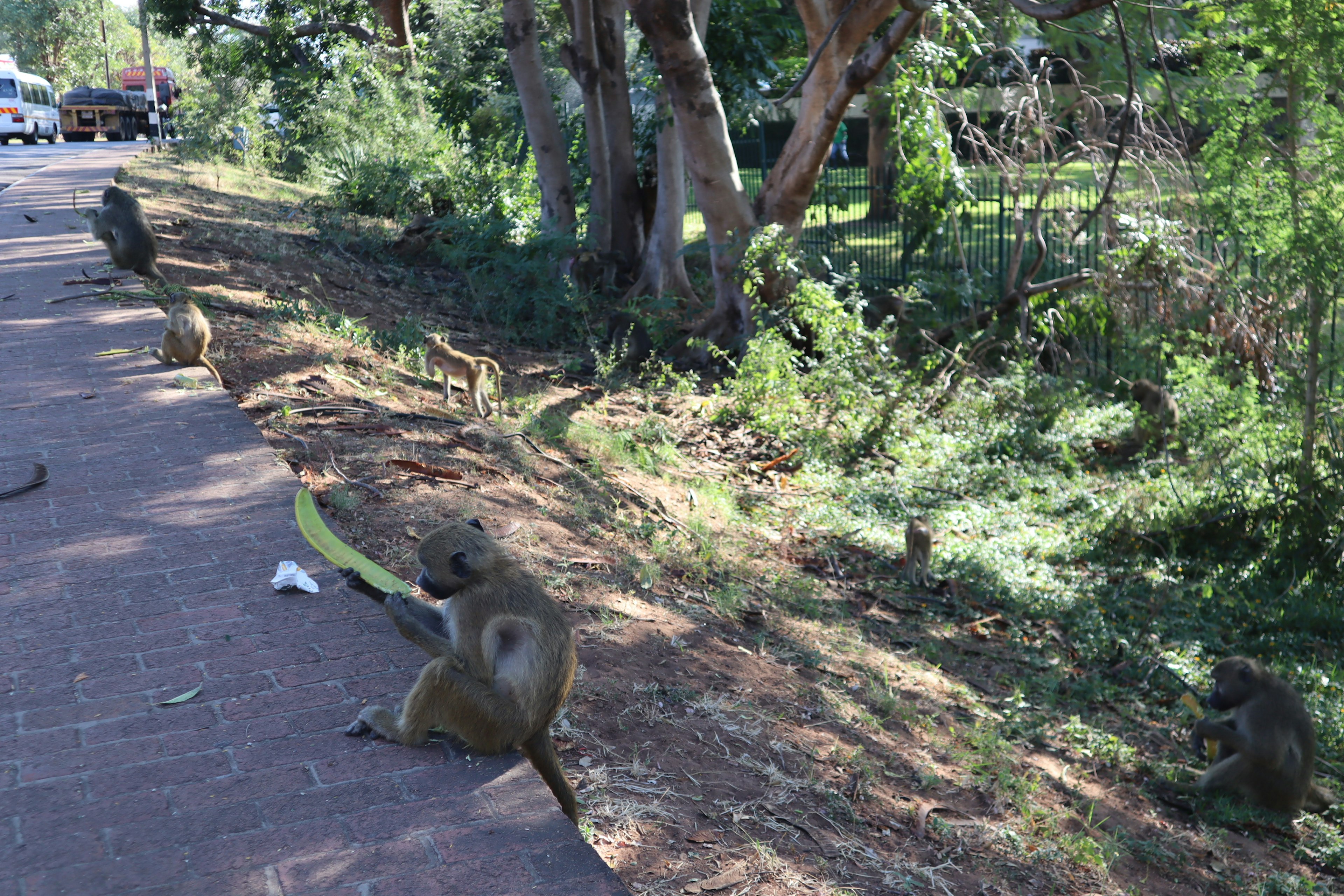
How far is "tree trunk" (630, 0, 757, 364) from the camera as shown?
1209 cm

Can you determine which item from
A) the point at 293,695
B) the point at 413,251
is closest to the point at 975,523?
the point at 293,695

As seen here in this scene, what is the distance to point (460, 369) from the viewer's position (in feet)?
32.2

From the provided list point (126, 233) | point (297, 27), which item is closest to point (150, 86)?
point (297, 27)

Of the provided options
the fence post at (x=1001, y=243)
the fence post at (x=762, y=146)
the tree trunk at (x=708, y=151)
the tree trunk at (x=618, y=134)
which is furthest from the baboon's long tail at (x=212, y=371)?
the fence post at (x=762, y=146)

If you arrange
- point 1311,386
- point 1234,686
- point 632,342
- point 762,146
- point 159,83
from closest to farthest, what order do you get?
point 1234,686, point 1311,386, point 632,342, point 762,146, point 159,83

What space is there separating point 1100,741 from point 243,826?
5.14 m

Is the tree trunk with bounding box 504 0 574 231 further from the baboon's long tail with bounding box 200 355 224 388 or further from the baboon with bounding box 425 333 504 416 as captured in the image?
the baboon's long tail with bounding box 200 355 224 388

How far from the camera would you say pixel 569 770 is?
169 inches

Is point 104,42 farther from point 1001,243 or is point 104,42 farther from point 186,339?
point 186,339

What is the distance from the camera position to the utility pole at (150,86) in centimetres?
2919

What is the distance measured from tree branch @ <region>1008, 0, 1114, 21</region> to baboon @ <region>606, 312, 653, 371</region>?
7.22 metres

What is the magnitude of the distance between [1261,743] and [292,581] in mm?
5535

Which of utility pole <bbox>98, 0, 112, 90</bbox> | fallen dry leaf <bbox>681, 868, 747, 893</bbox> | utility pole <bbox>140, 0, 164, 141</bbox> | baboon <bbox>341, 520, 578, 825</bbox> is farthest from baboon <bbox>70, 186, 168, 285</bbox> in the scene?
utility pole <bbox>98, 0, 112, 90</bbox>

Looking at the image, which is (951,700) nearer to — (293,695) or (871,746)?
(871,746)
